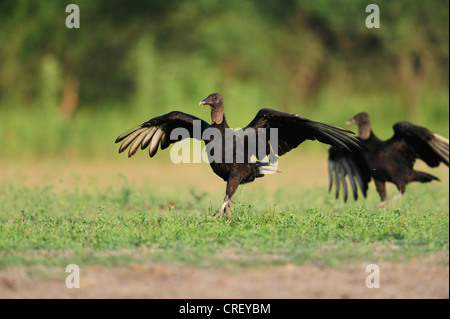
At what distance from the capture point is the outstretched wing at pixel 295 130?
6.63 m

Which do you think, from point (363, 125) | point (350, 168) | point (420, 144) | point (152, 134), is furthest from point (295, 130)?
point (363, 125)

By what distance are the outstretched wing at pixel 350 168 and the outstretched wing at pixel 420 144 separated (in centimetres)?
48

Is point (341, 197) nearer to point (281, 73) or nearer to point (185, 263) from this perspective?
point (185, 263)

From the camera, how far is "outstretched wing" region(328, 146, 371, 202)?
864 cm

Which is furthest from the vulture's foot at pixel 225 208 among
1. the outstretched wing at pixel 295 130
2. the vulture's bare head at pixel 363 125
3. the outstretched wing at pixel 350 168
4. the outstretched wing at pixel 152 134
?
the vulture's bare head at pixel 363 125

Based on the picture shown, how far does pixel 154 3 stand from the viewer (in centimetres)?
1967

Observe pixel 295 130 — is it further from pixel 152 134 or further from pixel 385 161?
pixel 385 161

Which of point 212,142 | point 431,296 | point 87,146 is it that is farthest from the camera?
point 87,146

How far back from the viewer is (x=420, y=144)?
8.15m

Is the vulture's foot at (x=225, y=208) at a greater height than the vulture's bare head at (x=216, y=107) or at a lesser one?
lesser

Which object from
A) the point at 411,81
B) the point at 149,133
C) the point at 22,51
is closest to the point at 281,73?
the point at 411,81

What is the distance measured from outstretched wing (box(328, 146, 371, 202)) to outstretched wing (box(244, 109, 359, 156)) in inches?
56.1

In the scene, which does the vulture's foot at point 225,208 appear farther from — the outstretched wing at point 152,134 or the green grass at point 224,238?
the outstretched wing at point 152,134
